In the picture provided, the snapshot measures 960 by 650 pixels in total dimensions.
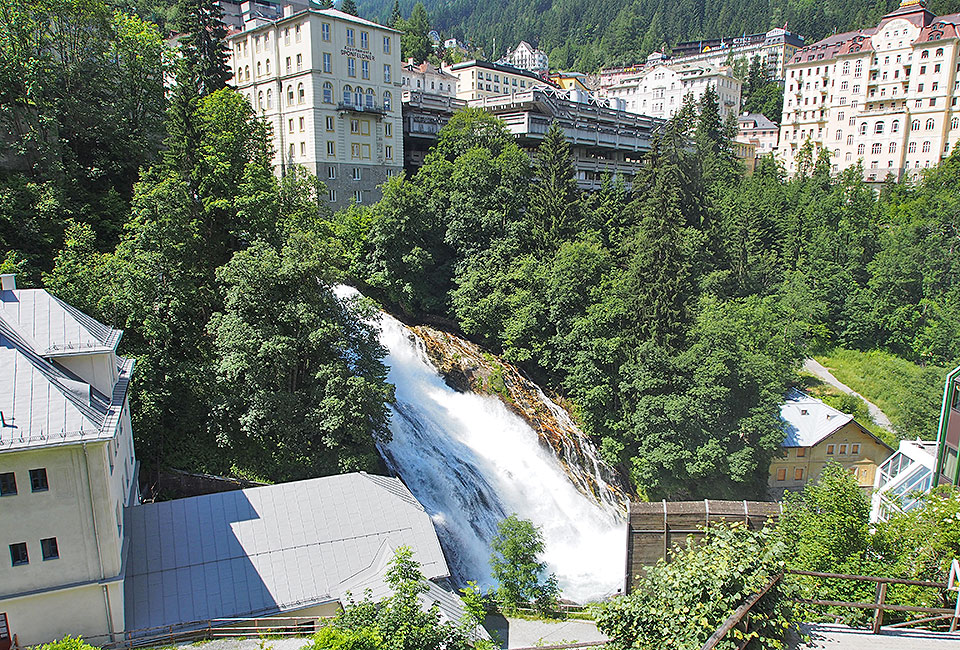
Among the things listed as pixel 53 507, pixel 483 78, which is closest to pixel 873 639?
pixel 53 507

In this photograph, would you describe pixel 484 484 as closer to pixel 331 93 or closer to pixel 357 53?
pixel 331 93

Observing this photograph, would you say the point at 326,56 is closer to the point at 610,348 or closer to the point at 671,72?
the point at 610,348

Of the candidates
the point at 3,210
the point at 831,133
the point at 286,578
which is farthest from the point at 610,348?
the point at 831,133

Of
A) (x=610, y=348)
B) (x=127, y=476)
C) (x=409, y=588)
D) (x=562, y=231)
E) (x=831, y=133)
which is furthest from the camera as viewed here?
(x=831, y=133)

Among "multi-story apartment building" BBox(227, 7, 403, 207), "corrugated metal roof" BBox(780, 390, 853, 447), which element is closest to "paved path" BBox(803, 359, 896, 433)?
"corrugated metal roof" BBox(780, 390, 853, 447)

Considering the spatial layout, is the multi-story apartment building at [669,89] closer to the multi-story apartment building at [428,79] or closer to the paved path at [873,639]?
the multi-story apartment building at [428,79]

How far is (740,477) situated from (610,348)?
9503mm

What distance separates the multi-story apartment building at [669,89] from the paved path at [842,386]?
76937 millimetres

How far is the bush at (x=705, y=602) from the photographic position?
28.4ft

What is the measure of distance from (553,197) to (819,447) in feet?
80.5

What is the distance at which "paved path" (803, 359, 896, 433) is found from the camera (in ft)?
162

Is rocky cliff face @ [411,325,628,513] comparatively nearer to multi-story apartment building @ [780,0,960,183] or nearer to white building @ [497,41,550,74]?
multi-story apartment building @ [780,0,960,183]

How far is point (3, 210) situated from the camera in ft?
94.0

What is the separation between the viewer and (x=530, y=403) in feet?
123
